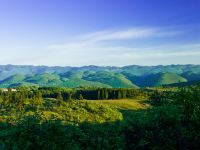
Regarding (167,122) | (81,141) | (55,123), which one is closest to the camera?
(55,123)

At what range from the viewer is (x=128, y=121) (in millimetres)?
49688

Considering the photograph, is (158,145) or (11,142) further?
(158,145)

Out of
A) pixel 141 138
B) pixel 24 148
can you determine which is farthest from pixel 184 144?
pixel 24 148

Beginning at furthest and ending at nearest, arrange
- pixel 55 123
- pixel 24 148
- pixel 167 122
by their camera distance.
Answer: pixel 167 122
pixel 55 123
pixel 24 148

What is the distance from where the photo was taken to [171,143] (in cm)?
4388

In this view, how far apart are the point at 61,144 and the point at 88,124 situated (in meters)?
11.6

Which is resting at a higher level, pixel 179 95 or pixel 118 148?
pixel 179 95

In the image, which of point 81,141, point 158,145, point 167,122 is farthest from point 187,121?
point 81,141

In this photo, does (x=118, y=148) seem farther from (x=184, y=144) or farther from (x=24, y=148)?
(x=24, y=148)

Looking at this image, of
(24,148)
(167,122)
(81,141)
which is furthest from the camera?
(167,122)

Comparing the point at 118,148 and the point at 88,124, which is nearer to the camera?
→ the point at 118,148

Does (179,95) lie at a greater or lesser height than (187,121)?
greater

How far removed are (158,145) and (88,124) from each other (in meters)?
10.5

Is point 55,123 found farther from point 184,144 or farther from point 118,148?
point 184,144
